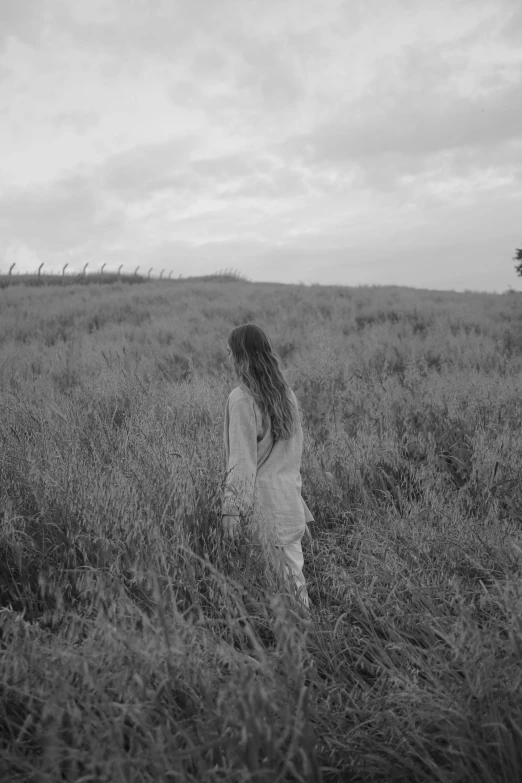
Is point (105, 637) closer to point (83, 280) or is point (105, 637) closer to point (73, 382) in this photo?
point (73, 382)

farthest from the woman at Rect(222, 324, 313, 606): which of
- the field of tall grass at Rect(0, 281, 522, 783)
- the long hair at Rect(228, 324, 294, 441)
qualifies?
the field of tall grass at Rect(0, 281, 522, 783)

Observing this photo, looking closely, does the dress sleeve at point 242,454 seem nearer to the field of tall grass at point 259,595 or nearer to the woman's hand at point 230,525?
the woman's hand at point 230,525

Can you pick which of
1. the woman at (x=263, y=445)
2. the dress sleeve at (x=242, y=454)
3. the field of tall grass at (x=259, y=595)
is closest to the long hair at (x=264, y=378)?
the woman at (x=263, y=445)

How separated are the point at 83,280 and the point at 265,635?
31216mm

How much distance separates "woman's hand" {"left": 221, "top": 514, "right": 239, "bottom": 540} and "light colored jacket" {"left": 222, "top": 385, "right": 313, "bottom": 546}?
0.10 feet

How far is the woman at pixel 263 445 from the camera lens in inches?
104

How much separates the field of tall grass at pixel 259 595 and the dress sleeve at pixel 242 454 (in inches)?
8.3

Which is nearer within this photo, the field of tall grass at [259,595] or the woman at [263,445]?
the field of tall grass at [259,595]

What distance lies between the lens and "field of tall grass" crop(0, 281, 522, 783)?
1376mm

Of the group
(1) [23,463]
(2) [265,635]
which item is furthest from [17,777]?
(1) [23,463]

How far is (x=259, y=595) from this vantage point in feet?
7.32

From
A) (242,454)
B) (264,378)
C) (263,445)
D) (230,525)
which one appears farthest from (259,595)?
(264,378)

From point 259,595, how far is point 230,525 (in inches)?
17.2

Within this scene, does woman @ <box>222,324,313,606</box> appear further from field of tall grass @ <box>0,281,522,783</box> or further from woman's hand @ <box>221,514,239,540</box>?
field of tall grass @ <box>0,281,522,783</box>
